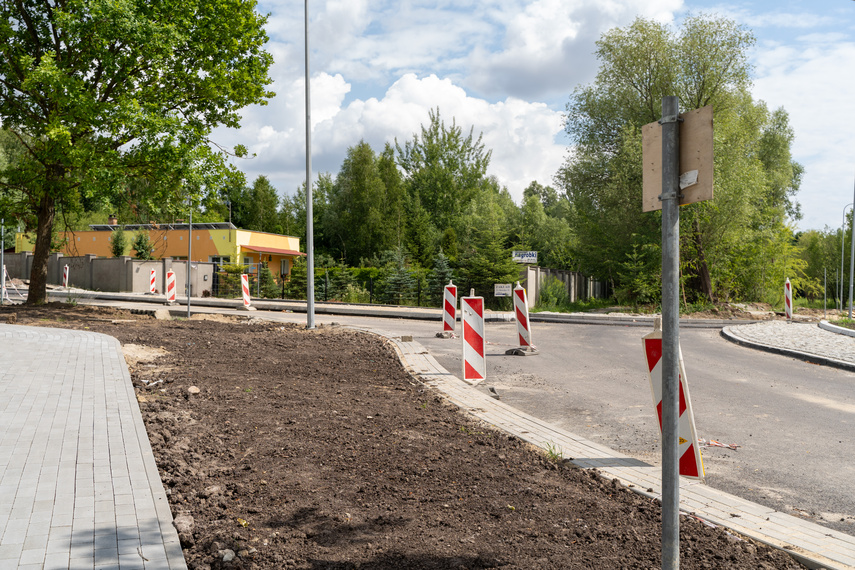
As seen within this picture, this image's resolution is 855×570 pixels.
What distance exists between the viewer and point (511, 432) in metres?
5.86

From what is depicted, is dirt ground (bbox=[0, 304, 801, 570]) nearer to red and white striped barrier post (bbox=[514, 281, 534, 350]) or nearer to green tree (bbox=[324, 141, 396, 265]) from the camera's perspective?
red and white striped barrier post (bbox=[514, 281, 534, 350])

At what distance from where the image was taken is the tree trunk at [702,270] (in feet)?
84.1

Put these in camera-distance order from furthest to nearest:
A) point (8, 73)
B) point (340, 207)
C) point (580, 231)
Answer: point (340, 207) → point (580, 231) → point (8, 73)

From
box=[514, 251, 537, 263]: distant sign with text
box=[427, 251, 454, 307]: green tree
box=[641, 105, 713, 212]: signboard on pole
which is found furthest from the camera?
box=[427, 251, 454, 307]: green tree

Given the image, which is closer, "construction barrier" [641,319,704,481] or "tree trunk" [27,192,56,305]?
"construction barrier" [641,319,704,481]

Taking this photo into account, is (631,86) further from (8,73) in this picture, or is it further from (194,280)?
(194,280)

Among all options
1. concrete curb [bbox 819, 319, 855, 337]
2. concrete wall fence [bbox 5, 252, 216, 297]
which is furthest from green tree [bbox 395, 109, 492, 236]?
concrete curb [bbox 819, 319, 855, 337]

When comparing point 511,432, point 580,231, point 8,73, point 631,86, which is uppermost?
point 631,86

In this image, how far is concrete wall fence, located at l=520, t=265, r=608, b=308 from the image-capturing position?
25.2 m

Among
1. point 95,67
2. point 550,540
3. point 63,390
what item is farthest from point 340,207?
point 550,540

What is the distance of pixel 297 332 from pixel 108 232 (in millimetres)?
41216

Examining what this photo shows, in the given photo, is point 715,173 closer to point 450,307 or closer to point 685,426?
point 450,307

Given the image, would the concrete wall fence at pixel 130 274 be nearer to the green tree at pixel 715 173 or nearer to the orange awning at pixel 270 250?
the orange awning at pixel 270 250

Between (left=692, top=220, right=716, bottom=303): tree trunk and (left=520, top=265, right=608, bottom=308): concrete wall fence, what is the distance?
6261mm
